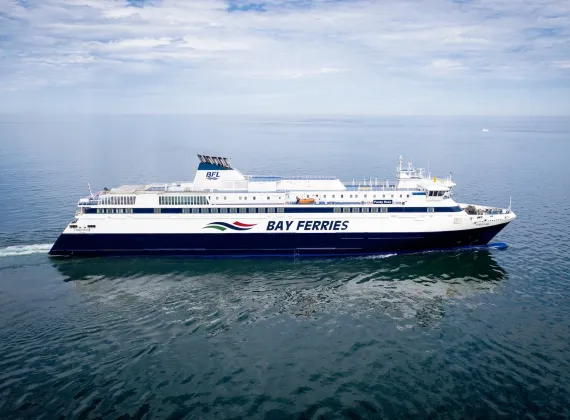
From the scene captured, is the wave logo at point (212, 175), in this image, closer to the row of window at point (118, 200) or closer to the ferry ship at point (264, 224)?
the ferry ship at point (264, 224)

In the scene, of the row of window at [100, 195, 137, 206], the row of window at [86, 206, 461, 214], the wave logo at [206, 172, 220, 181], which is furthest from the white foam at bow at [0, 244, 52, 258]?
the wave logo at [206, 172, 220, 181]

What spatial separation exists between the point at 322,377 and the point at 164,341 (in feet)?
29.6

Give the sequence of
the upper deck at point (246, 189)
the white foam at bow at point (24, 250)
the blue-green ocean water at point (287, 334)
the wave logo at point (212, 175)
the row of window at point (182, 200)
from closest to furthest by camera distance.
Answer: the blue-green ocean water at point (287, 334), the white foam at bow at point (24, 250), the row of window at point (182, 200), the upper deck at point (246, 189), the wave logo at point (212, 175)

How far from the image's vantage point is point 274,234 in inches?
1444

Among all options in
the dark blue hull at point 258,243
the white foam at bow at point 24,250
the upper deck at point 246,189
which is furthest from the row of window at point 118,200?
the white foam at bow at point 24,250

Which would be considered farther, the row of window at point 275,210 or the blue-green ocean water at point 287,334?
the row of window at point 275,210

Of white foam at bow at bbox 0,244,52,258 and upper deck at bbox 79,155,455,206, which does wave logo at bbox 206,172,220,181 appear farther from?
white foam at bow at bbox 0,244,52,258

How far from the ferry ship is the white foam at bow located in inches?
125

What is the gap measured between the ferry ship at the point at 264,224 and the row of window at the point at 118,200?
0.29 feet

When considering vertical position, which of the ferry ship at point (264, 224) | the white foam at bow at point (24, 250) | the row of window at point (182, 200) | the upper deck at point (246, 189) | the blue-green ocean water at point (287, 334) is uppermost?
the upper deck at point (246, 189)

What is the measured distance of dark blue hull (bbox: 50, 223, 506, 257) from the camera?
120 ft

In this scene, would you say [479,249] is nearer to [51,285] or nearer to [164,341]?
[164,341]

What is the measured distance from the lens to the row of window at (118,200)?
36.7 meters

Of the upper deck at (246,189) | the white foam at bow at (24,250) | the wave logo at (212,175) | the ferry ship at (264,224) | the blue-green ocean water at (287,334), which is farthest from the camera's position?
the wave logo at (212,175)
